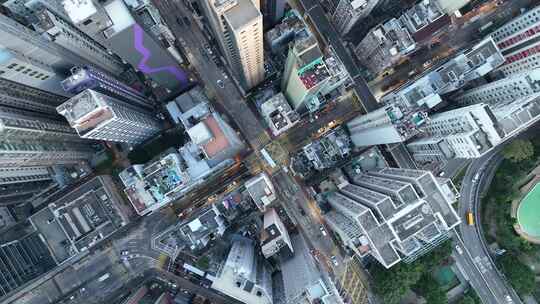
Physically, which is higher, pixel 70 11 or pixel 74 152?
pixel 70 11

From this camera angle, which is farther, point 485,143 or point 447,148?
point 447,148

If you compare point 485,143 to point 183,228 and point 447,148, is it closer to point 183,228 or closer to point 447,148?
point 447,148

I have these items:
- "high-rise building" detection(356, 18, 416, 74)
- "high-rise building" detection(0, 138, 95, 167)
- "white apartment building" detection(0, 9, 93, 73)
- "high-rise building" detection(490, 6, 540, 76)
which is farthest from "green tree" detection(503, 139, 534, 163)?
"high-rise building" detection(0, 138, 95, 167)

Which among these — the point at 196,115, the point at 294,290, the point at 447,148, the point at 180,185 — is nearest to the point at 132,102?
the point at 196,115

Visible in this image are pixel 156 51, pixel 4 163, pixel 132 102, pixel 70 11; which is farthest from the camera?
pixel 132 102

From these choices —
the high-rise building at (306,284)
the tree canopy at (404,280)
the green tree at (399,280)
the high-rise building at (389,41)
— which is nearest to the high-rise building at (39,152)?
the high-rise building at (306,284)

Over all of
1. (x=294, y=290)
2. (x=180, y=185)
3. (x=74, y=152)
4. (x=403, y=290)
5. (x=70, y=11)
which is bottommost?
(x=403, y=290)

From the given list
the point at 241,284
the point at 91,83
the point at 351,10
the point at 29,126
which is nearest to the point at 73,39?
the point at 91,83
